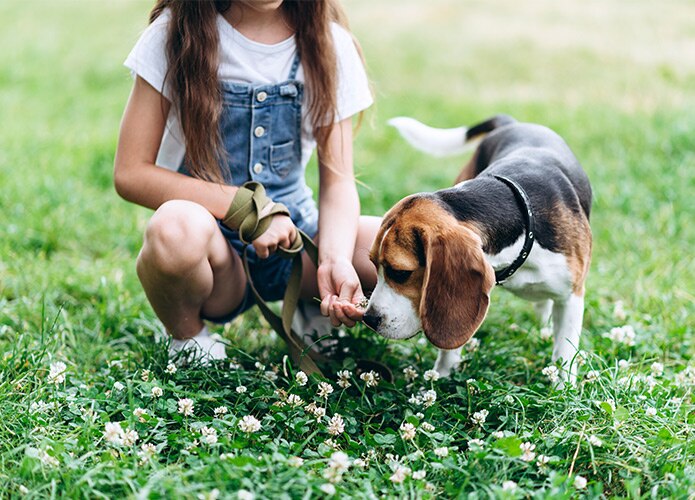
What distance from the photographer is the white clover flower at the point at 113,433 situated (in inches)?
92.6

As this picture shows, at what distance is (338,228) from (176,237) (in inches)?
27.2

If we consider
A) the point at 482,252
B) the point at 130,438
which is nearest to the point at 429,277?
the point at 482,252

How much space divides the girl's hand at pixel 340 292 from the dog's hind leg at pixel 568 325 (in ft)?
2.54

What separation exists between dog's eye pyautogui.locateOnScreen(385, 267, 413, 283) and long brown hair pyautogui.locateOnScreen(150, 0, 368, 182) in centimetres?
85

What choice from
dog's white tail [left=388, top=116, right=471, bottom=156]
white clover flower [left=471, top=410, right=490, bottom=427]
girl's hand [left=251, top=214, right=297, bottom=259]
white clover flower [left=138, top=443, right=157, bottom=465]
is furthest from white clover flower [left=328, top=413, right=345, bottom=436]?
dog's white tail [left=388, top=116, right=471, bottom=156]

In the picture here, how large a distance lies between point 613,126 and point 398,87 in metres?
2.76

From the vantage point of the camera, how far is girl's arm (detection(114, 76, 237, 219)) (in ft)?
10.1

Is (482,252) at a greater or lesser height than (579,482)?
greater

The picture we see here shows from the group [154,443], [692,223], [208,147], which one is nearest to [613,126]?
[692,223]

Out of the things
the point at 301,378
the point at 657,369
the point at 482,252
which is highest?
the point at 482,252

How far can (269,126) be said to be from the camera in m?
3.28

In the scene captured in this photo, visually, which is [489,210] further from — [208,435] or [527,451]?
[208,435]

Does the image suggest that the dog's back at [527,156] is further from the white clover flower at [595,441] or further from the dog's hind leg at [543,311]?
the white clover flower at [595,441]

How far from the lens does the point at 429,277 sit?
2.61 m
